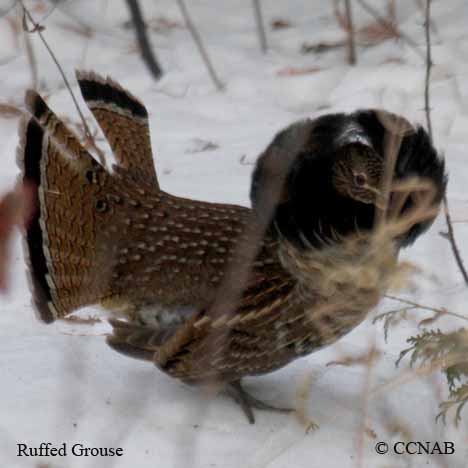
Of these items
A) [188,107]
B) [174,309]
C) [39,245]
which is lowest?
[188,107]

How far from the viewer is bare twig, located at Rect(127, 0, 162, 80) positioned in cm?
623

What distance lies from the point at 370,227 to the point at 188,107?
10.4 feet

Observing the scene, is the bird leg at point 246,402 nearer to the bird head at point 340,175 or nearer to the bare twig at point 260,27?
the bird head at point 340,175

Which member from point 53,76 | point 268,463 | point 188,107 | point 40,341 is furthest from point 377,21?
point 268,463

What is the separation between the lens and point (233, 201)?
4.98 meters

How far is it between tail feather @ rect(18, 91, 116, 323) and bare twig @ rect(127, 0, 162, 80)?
3.05m

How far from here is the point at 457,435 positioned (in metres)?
3.10

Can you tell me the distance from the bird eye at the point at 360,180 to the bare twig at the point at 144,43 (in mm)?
3465

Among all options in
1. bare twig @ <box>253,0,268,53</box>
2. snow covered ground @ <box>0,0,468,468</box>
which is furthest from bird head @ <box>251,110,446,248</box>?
bare twig @ <box>253,0,268,53</box>

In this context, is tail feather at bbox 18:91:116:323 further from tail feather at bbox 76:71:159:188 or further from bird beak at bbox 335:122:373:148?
bird beak at bbox 335:122:373:148

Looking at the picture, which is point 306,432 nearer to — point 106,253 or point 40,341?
point 106,253

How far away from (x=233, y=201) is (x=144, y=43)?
5.69 ft

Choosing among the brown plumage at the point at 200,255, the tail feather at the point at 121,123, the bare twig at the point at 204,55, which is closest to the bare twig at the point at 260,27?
the bare twig at the point at 204,55

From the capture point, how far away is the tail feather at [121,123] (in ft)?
11.9
